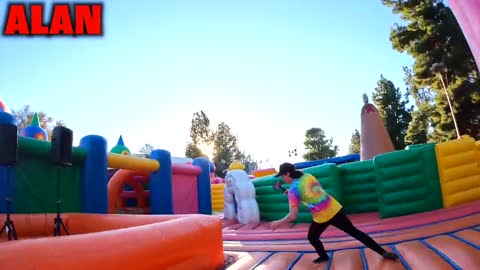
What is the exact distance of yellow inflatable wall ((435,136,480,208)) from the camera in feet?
20.3

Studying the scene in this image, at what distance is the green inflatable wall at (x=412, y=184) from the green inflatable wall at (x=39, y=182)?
5.34 m

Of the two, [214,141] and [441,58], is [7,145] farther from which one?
[214,141]

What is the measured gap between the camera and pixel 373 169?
7086 mm

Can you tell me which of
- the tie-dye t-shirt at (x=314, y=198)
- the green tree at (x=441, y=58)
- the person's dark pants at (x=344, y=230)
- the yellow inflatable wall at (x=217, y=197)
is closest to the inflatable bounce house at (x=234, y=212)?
the person's dark pants at (x=344, y=230)

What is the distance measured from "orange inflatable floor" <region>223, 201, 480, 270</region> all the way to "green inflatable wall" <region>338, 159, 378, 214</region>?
3.35ft

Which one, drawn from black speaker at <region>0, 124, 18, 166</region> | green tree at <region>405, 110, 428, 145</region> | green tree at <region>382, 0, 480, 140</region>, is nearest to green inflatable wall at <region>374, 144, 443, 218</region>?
black speaker at <region>0, 124, 18, 166</region>

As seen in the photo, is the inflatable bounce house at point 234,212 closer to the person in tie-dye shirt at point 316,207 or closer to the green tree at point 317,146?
the person in tie-dye shirt at point 316,207

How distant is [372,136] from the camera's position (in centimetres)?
858

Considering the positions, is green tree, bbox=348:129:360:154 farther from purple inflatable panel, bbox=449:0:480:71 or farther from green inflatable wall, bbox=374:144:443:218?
purple inflatable panel, bbox=449:0:480:71

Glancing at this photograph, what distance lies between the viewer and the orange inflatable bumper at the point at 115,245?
2084 mm

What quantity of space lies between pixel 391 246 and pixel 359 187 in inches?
133

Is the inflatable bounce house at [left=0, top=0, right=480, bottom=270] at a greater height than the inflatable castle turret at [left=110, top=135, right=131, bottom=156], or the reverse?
the inflatable castle turret at [left=110, top=135, right=131, bottom=156]

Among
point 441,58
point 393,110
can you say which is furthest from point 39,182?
point 393,110

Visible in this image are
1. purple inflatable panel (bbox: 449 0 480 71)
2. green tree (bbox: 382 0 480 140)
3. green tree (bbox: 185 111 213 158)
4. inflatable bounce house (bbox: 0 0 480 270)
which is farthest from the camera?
green tree (bbox: 185 111 213 158)
